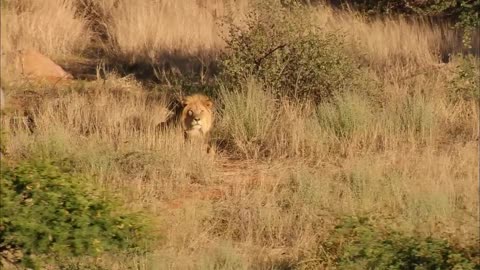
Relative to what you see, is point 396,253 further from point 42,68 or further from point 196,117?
point 42,68

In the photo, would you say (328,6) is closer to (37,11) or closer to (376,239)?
(37,11)

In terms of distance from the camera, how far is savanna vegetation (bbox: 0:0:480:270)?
260 inches

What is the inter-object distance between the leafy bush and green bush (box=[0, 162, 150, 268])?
139 cm

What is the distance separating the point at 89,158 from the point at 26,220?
340 cm

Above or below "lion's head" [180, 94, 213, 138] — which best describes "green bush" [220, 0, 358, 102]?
above

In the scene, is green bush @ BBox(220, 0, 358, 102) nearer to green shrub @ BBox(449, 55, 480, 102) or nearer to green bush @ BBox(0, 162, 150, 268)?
green shrub @ BBox(449, 55, 480, 102)

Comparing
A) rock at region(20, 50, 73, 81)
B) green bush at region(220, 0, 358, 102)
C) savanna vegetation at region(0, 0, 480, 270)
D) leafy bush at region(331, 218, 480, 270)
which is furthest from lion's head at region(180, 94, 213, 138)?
leafy bush at region(331, 218, 480, 270)

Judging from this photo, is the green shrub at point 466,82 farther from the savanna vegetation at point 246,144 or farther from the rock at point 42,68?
the rock at point 42,68

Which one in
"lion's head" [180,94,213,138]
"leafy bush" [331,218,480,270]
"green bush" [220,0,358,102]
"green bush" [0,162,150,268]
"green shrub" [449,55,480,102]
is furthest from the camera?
"green bush" [220,0,358,102]

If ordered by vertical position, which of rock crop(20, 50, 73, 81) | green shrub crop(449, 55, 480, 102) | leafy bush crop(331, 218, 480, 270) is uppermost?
green shrub crop(449, 55, 480, 102)

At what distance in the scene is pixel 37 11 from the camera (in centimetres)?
1625

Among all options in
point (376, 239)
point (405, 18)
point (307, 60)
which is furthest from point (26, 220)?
point (405, 18)

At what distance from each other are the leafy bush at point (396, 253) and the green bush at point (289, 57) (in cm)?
478

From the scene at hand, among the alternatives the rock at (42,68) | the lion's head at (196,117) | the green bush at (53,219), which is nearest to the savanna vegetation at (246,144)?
the green bush at (53,219)
